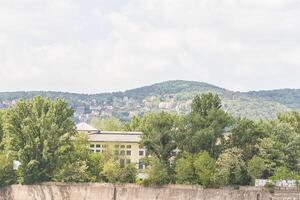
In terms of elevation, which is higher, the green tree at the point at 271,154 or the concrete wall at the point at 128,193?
the green tree at the point at 271,154

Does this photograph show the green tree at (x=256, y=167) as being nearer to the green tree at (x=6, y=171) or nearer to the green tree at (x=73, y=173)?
the green tree at (x=73, y=173)

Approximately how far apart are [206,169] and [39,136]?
19328 millimetres

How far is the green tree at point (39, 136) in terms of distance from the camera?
268 feet

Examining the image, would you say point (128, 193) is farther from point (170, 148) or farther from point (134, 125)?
point (134, 125)

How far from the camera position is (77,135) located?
8700 cm

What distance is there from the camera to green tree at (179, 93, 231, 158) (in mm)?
76500

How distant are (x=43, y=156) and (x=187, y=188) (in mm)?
16392

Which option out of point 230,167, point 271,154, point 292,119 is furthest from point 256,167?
point 292,119

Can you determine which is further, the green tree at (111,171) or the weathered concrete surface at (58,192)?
the green tree at (111,171)

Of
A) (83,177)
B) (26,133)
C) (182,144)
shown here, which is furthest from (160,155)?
(26,133)

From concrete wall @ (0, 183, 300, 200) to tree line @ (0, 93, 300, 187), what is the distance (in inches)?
34.6

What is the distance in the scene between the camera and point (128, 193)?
77688mm

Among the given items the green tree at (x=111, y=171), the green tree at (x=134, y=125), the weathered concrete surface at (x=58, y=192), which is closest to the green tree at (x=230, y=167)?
the green tree at (x=111, y=171)

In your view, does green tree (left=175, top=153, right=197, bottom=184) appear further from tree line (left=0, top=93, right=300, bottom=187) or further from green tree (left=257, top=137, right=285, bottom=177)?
green tree (left=257, top=137, right=285, bottom=177)
